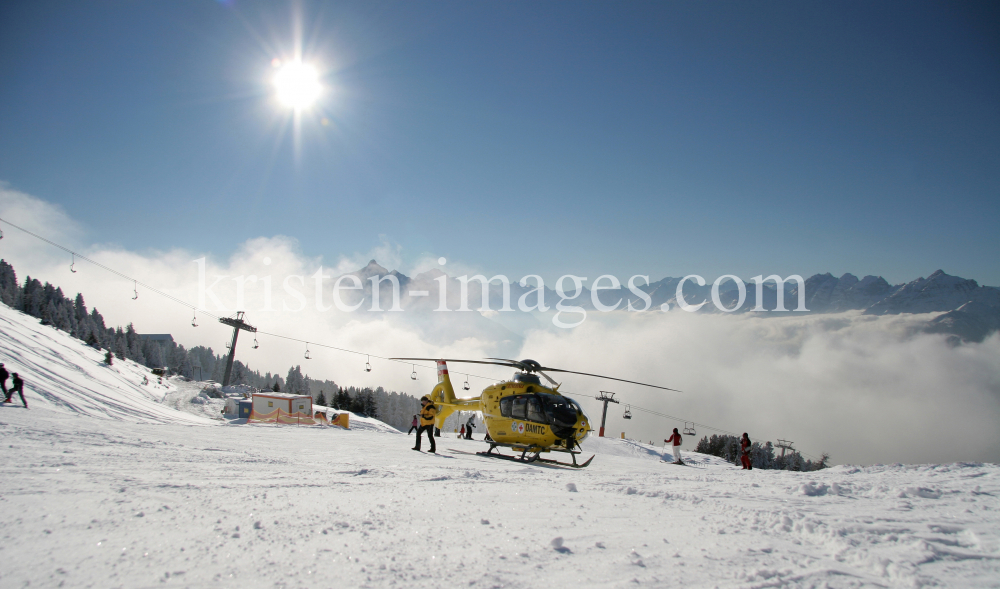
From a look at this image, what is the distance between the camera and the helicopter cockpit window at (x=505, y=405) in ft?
47.4

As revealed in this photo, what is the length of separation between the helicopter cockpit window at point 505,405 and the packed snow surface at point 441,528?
23.3 feet

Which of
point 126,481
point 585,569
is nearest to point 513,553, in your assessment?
point 585,569

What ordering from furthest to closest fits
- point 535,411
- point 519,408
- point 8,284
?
point 8,284 < point 519,408 < point 535,411

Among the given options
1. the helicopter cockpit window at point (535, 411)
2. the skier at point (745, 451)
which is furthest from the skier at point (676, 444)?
the helicopter cockpit window at point (535, 411)

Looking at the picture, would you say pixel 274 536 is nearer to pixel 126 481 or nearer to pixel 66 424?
pixel 126 481

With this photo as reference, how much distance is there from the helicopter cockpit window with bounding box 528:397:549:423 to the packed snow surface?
612 centimetres

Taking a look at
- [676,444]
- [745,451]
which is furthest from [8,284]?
[745,451]

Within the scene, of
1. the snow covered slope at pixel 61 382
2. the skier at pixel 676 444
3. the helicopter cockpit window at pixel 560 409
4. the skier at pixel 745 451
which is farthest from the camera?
the snow covered slope at pixel 61 382

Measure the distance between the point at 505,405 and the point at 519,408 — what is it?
727 mm

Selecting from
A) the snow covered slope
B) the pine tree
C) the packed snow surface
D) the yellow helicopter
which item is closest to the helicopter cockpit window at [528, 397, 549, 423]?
the yellow helicopter

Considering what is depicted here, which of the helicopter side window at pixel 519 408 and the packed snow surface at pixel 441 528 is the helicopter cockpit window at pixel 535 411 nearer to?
the helicopter side window at pixel 519 408

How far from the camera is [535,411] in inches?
533

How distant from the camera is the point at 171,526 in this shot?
340 cm

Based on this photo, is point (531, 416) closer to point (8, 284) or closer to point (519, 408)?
point (519, 408)
